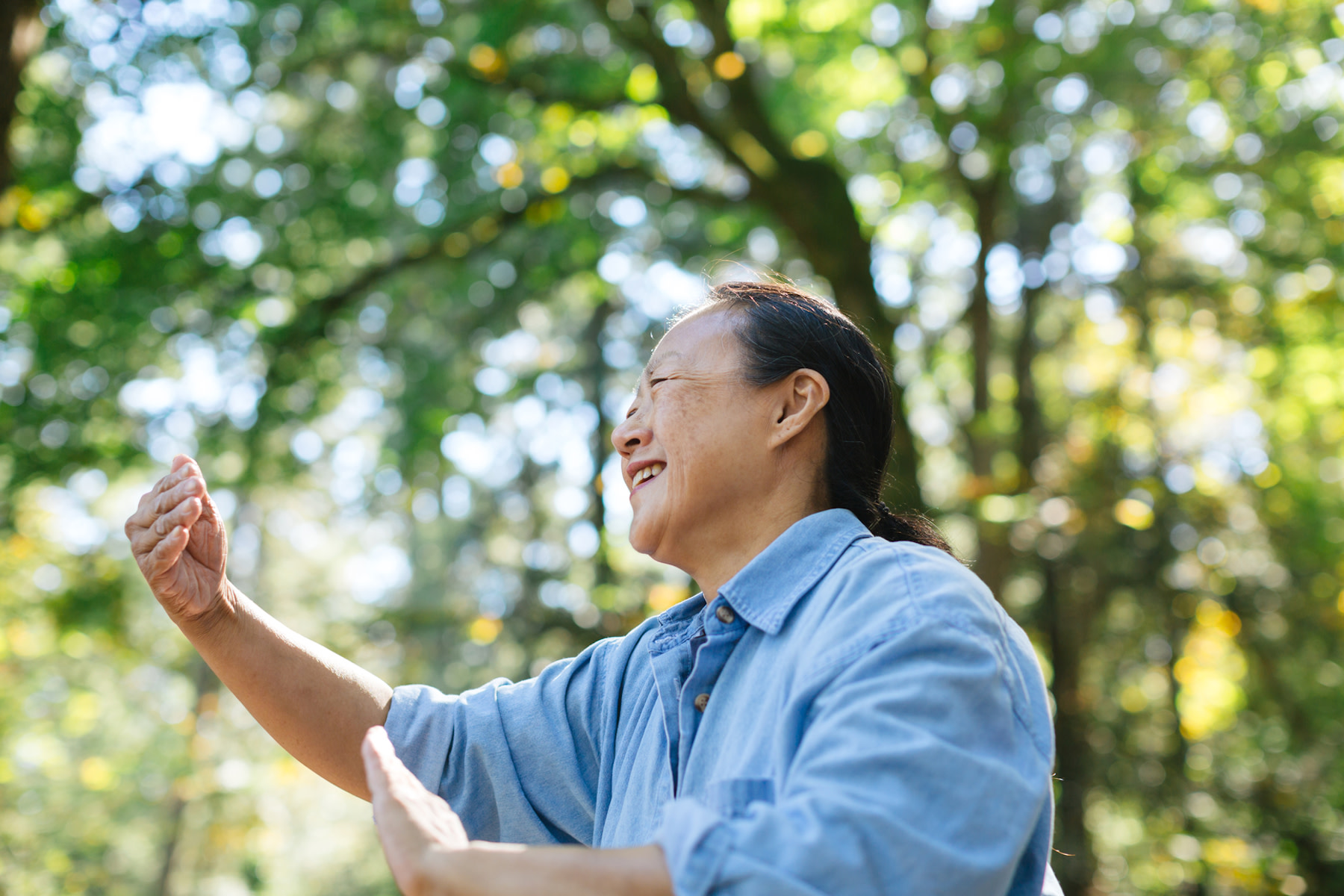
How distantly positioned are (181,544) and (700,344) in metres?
0.94

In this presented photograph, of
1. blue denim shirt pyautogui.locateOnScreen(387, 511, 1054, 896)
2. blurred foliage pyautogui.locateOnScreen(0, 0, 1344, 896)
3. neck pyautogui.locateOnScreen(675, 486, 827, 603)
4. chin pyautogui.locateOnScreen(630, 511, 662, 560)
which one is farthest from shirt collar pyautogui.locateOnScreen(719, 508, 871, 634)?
blurred foliage pyautogui.locateOnScreen(0, 0, 1344, 896)

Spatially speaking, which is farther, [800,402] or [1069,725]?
[1069,725]

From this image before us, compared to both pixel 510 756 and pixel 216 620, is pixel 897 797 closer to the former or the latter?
pixel 510 756

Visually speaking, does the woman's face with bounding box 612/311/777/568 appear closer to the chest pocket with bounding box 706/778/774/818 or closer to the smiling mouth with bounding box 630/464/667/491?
the smiling mouth with bounding box 630/464/667/491

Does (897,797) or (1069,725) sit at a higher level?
(897,797)

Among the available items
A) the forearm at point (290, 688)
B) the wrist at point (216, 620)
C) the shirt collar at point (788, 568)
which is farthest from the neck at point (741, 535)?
the wrist at point (216, 620)

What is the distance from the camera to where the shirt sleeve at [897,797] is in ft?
3.17

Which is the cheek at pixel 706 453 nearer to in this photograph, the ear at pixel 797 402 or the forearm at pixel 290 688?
the ear at pixel 797 402

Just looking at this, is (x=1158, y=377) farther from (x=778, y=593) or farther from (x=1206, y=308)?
(x=778, y=593)

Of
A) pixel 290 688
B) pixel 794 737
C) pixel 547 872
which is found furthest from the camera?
pixel 290 688

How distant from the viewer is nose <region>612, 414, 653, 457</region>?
1825mm

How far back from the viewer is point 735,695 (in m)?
1.46

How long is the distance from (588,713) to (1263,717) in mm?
8467

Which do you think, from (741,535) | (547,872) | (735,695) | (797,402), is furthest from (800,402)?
(547,872)
